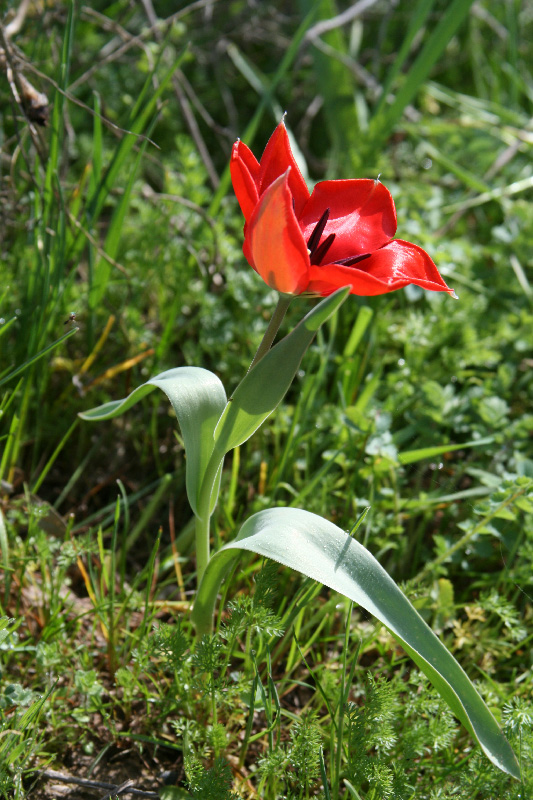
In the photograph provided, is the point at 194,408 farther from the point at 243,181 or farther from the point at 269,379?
the point at 243,181

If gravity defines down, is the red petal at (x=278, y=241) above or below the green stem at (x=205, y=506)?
above

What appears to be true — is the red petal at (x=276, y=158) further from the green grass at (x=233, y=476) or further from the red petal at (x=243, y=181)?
the green grass at (x=233, y=476)

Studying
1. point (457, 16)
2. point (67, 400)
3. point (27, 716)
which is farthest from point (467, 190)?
point (27, 716)

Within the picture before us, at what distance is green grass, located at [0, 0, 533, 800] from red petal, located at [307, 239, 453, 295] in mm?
359

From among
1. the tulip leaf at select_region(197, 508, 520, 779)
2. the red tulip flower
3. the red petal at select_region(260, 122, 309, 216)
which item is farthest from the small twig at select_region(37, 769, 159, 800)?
the red petal at select_region(260, 122, 309, 216)

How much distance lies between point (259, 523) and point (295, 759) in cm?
36

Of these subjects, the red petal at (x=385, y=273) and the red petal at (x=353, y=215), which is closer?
the red petal at (x=385, y=273)

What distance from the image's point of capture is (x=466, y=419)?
176 centimetres

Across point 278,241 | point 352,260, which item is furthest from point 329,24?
point 278,241

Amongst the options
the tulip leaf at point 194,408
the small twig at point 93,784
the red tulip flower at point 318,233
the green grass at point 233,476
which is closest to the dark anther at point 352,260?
the red tulip flower at point 318,233

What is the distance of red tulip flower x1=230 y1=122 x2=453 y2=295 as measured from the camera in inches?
36.1

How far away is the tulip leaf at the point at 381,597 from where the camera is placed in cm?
93

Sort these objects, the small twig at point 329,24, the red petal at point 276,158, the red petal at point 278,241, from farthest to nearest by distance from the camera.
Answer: the small twig at point 329,24
the red petal at point 276,158
the red petal at point 278,241

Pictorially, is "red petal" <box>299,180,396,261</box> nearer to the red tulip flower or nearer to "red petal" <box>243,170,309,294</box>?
the red tulip flower
